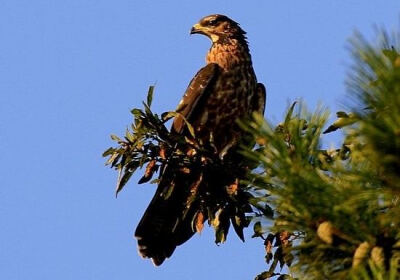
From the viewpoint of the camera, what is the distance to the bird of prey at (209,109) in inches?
301

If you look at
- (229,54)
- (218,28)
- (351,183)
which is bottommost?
(351,183)

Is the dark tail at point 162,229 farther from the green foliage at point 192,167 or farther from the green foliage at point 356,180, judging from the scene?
the green foliage at point 356,180

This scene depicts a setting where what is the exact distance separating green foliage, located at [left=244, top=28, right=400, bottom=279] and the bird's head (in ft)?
21.0

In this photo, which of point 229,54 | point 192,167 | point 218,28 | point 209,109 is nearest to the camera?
point 192,167

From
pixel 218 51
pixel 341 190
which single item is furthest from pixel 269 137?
pixel 218 51

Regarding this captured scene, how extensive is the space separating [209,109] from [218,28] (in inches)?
60.4

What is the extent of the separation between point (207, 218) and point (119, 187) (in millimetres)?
713

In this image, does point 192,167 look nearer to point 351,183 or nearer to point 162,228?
point 162,228

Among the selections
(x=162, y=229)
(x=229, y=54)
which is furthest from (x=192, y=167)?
(x=229, y=54)

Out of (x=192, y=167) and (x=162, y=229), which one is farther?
(x=162, y=229)

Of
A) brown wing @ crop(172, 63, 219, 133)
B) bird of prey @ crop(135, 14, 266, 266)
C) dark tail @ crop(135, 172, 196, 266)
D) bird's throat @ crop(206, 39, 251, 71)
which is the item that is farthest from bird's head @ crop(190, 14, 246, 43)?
dark tail @ crop(135, 172, 196, 266)

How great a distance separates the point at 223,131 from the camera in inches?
Answer: 325

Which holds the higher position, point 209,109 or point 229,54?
point 229,54

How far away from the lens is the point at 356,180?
9.18 ft
